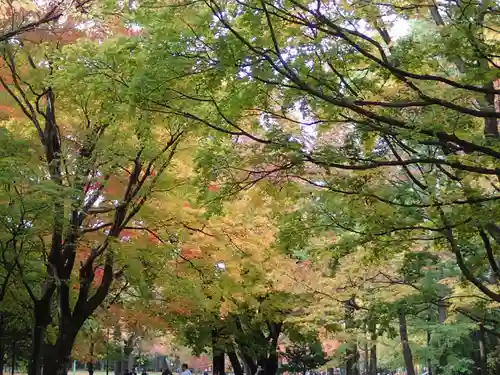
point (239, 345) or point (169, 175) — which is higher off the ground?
point (169, 175)

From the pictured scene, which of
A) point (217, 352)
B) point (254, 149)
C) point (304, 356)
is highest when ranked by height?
point (254, 149)

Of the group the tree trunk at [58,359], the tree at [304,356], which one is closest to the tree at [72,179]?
the tree trunk at [58,359]

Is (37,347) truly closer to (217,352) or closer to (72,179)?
(72,179)

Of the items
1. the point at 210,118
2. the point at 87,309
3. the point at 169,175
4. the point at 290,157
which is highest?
the point at 169,175

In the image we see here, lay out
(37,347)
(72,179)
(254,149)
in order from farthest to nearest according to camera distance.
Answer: (37,347), (72,179), (254,149)

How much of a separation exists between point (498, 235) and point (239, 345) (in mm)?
14482

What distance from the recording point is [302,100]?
5.45m

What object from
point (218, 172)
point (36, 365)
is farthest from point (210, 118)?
point (36, 365)

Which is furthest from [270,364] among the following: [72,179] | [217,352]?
[72,179]

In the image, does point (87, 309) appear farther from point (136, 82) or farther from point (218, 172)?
point (136, 82)

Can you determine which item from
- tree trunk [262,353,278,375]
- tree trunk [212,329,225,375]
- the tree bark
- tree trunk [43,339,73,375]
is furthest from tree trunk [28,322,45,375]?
tree trunk [262,353,278,375]

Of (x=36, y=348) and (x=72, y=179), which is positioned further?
(x=36, y=348)

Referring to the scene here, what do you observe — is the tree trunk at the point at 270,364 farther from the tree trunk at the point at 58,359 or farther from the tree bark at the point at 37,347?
the tree trunk at the point at 58,359

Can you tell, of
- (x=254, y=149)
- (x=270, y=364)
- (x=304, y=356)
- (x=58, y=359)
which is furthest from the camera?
(x=304, y=356)
